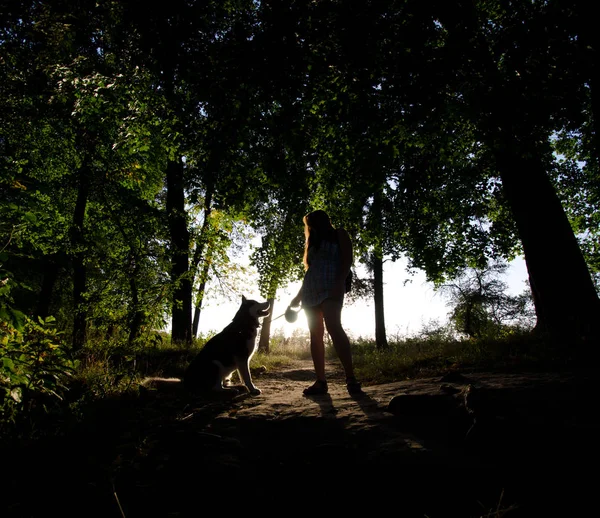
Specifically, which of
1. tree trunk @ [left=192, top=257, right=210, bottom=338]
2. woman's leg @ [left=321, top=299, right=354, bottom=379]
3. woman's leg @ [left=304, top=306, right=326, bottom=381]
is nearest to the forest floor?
woman's leg @ [left=321, top=299, right=354, bottom=379]

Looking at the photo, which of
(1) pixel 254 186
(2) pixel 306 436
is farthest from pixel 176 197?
(2) pixel 306 436

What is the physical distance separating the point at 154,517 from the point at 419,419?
200 cm

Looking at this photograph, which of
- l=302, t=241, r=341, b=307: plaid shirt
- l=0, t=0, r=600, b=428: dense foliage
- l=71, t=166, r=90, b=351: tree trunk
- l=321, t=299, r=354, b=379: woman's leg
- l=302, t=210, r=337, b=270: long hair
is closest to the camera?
l=0, t=0, r=600, b=428: dense foliage

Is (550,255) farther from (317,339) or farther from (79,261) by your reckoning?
(79,261)

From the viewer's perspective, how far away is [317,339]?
440 cm

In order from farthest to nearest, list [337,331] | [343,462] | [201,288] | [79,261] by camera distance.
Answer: [201,288], [79,261], [337,331], [343,462]

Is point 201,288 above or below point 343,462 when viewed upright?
above

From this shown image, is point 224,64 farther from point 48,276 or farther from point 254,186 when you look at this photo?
point 48,276

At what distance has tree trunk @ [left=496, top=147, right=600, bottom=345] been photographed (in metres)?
5.91

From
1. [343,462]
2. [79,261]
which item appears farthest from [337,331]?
[79,261]

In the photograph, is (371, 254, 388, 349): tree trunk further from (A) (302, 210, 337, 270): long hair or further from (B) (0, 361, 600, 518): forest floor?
(B) (0, 361, 600, 518): forest floor

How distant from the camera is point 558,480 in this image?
1613mm

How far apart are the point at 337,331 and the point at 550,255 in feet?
16.7

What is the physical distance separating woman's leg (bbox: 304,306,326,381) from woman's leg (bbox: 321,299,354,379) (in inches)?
7.2
